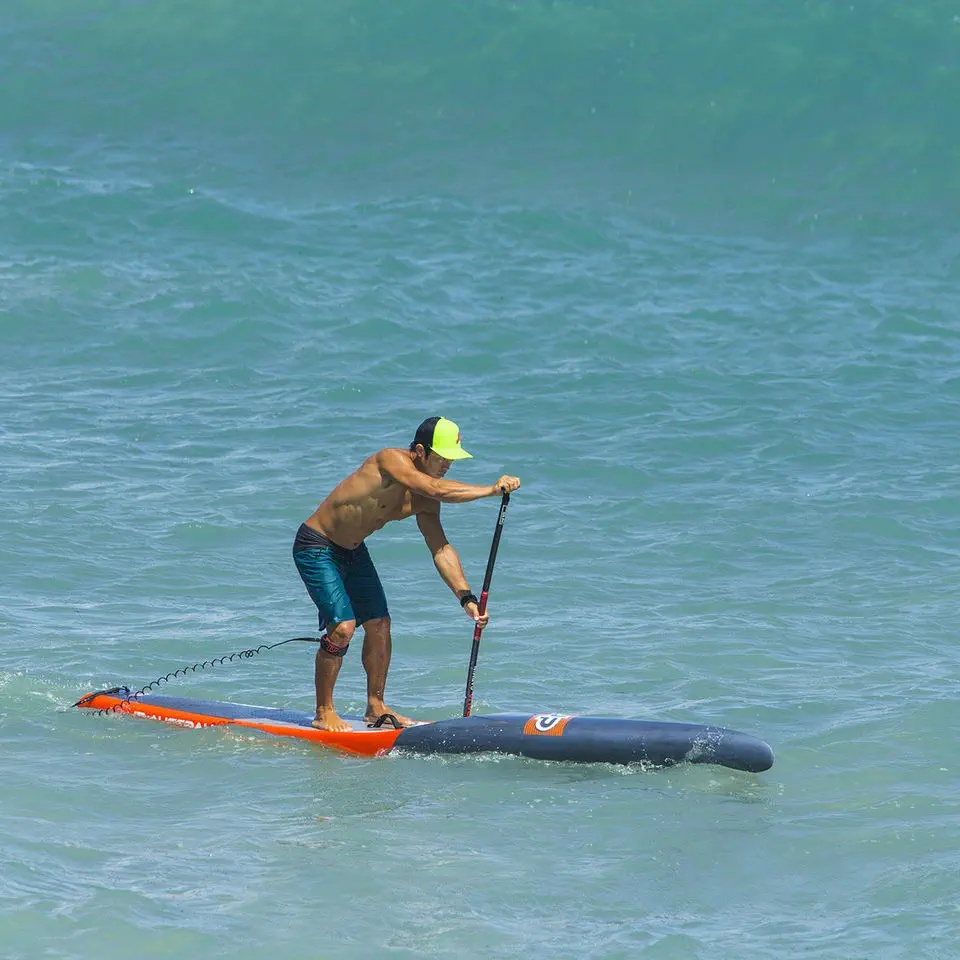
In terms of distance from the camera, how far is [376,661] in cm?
812

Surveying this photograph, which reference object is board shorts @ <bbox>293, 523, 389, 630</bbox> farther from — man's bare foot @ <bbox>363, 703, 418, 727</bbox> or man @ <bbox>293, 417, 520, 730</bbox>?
man's bare foot @ <bbox>363, 703, 418, 727</bbox>

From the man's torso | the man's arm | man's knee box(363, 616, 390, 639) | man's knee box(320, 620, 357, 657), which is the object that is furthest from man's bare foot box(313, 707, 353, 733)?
the man's arm

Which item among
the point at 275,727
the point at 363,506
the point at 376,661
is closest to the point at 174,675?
the point at 275,727

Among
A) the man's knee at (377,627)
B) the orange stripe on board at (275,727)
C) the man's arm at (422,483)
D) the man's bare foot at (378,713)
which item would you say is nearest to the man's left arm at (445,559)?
the man's arm at (422,483)

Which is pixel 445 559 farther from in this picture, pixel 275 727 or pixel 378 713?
pixel 275 727

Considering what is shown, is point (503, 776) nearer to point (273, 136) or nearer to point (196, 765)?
point (196, 765)

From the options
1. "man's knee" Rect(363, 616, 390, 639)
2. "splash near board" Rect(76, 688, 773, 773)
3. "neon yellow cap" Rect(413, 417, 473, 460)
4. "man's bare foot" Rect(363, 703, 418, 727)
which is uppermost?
"neon yellow cap" Rect(413, 417, 473, 460)

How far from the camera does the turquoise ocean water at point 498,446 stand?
19.8ft

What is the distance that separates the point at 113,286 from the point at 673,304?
652cm

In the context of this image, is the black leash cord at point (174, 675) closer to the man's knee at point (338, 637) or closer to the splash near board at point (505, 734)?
the splash near board at point (505, 734)

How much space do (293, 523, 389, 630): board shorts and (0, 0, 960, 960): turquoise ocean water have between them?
31.2 inches

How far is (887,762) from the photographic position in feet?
23.9

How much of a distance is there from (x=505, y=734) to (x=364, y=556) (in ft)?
4.39

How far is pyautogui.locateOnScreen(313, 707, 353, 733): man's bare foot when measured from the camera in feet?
26.0
